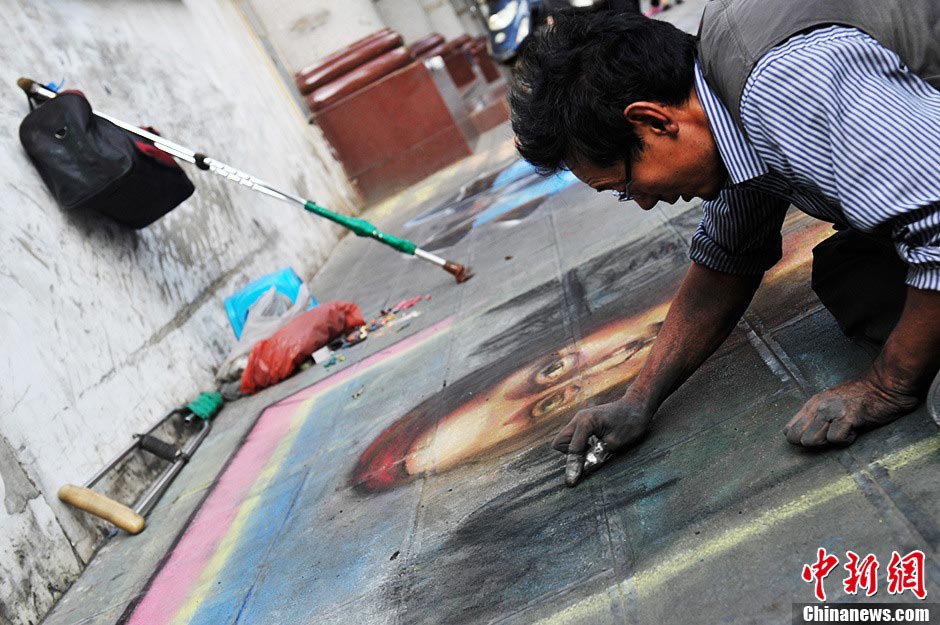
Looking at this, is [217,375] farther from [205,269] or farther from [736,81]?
[736,81]

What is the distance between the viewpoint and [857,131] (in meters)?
1.43

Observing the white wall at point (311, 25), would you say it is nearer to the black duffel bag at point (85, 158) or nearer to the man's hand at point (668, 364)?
the black duffel bag at point (85, 158)

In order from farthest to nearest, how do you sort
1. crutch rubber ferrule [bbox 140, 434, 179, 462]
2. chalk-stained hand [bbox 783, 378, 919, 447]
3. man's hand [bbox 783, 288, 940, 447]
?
crutch rubber ferrule [bbox 140, 434, 179, 462]
chalk-stained hand [bbox 783, 378, 919, 447]
man's hand [bbox 783, 288, 940, 447]

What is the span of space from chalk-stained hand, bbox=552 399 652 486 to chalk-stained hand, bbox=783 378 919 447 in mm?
421

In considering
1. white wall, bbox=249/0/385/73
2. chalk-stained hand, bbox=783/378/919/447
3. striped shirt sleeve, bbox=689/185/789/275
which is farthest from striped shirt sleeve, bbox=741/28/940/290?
white wall, bbox=249/0/385/73

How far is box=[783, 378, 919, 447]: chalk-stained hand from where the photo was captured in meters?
1.70

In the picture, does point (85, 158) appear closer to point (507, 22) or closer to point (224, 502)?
point (224, 502)

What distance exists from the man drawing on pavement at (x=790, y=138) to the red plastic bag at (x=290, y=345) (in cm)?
264

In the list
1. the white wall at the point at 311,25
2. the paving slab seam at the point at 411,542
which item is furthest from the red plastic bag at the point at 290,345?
the white wall at the point at 311,25

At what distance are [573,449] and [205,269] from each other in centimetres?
373

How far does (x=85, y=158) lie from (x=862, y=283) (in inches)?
137

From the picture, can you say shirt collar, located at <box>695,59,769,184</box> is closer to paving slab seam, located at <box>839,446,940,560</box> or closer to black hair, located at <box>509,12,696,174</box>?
black hair, located at <box>509,12,696,174</box>

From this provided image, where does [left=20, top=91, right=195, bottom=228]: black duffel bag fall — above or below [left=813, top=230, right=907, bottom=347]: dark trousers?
above

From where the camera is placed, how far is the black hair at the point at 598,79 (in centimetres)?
164
